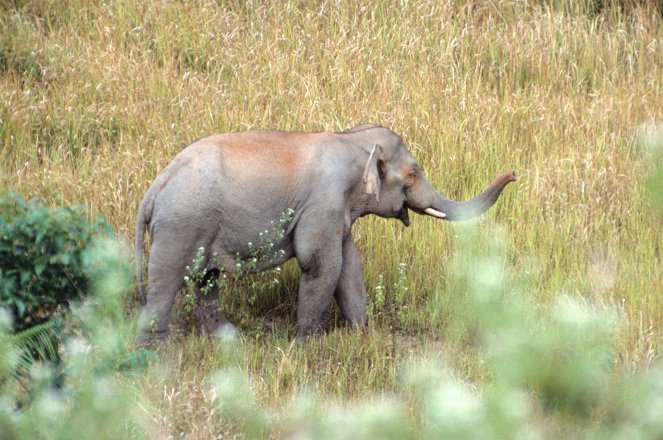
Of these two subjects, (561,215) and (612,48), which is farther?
(612,48)

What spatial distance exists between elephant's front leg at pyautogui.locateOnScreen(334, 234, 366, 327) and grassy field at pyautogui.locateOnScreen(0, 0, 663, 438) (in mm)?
156

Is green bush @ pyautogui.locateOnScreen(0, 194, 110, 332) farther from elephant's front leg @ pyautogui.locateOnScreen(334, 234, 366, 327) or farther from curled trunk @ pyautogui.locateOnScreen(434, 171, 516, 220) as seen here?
curled trunk @ pyautogui.locateOnScreen(434, 171, 516, 220)

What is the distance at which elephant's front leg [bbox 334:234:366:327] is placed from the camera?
6852 mm

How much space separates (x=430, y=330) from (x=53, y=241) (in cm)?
279

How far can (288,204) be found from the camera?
20.9 feet

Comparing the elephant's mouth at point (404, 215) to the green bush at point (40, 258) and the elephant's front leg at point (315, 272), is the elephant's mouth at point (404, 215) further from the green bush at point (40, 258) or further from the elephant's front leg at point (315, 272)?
the green bush at point (40, 258)

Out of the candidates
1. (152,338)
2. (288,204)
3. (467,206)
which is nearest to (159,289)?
(152,338)

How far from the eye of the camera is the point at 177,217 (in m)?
6.10

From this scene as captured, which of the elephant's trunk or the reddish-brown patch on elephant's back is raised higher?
the reddish-brown patch on elephant's back

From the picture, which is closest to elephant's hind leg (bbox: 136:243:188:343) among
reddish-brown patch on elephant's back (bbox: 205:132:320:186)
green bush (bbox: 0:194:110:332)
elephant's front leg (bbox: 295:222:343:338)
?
reddish-brown patch on elephant's back (bbox: 205:132:320:186)

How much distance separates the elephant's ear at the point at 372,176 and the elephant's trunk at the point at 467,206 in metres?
0.48

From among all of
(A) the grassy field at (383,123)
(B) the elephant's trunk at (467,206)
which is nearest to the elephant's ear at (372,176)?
(B) the elephant's trunk at (467,206)

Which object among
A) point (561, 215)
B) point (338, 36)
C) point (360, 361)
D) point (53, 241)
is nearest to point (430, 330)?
point (360, 361)

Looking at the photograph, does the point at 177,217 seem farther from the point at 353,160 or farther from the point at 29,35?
the point at 29,35
